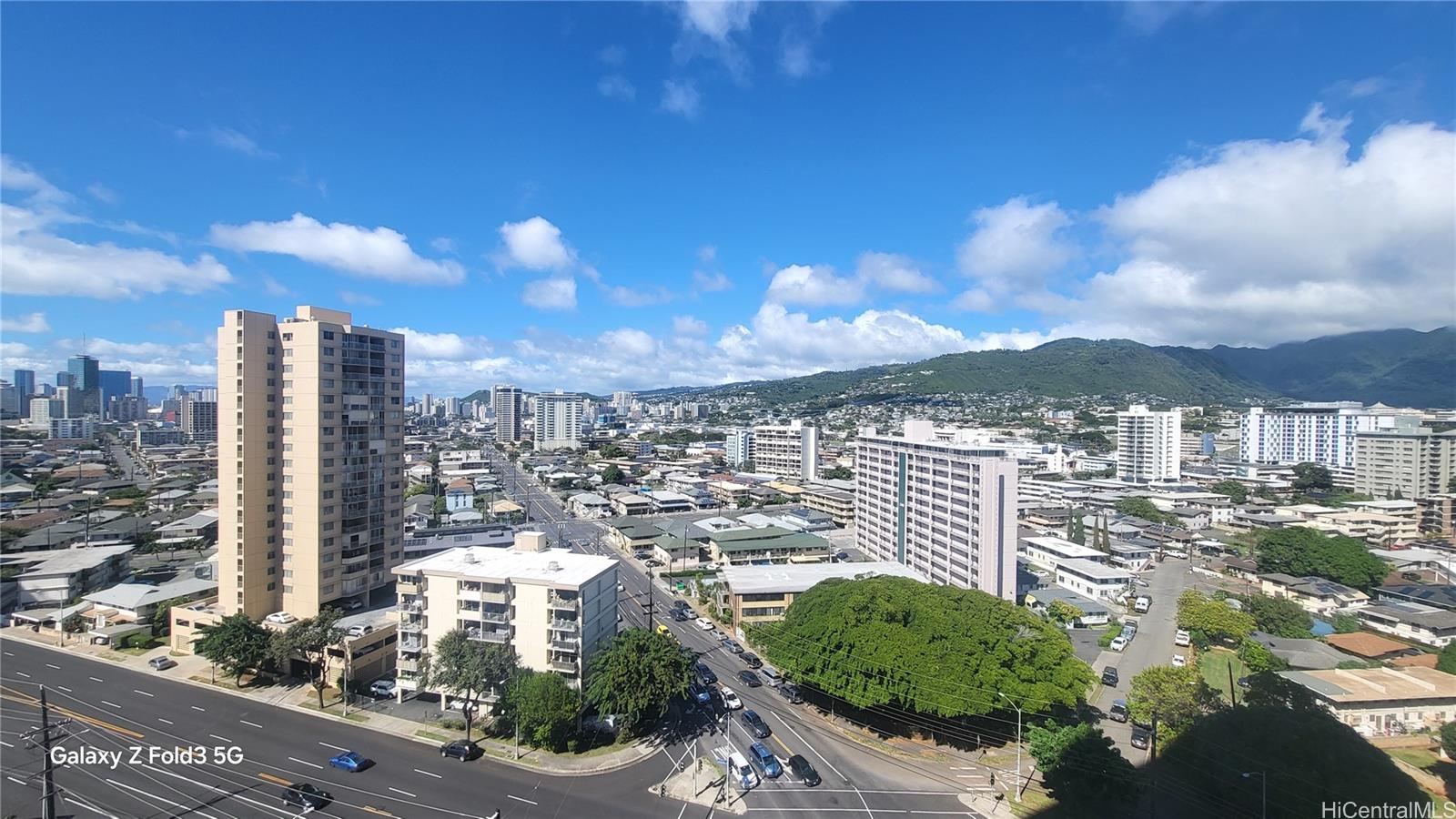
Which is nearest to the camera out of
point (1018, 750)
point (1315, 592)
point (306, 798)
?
point (306, 798)

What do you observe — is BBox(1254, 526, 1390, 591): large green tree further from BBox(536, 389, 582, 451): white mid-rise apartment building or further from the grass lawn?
BBox(536, 389, 582, 451): white mid-rise apartment building

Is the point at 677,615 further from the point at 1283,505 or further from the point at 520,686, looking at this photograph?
the point at 1283,505

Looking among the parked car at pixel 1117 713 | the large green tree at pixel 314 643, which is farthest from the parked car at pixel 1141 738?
the large green tree at pixel 314 643

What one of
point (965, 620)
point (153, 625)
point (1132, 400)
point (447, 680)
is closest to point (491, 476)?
point (153, 625)

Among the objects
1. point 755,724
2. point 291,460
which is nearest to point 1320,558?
point 755,724

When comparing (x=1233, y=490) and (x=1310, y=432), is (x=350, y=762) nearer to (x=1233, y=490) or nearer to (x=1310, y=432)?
(x=1233, y=490)

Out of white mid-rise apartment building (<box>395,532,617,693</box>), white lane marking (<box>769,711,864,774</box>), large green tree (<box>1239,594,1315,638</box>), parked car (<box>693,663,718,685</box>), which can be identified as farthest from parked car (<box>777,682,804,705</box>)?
large green tree (<box>1239,594,1315,638</box>)
